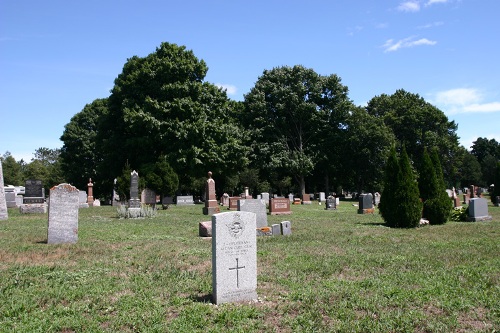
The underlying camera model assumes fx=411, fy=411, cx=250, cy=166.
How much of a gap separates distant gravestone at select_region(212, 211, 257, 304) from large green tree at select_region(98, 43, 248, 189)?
25.9 metres

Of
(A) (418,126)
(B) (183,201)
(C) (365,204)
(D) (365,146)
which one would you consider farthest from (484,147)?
(C) (365,204)

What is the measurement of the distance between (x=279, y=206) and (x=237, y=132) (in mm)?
14963

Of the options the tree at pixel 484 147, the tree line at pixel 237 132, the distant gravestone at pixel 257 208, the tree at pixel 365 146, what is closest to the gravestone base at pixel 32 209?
the tree line at pixel 237 132

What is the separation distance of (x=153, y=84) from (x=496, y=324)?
31489 millimetres

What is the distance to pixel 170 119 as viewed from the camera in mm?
32500

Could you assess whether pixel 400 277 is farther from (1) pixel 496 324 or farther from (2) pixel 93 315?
(2) pixel 93 315

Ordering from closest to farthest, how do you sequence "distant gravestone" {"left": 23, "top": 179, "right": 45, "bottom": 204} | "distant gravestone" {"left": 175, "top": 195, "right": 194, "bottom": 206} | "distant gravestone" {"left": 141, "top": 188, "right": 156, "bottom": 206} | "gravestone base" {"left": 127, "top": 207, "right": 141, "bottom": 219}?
"gravestone base" {"left": 127, "top": 207, "right": 141, "bottom": 219} < "distant gravestone" {"left": 23, "top": 179, "right": 45, "bottom": 204} < "distant gravestone" {"left": 141, "top": 188, "right": 156, "bottom": 206} < "distant gravestone" {"left": 175, "top": 195, "right": 194, "bottom": 206}

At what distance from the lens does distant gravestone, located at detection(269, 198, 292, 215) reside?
23658 millimetres

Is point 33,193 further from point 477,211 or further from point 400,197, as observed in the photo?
point 477,211

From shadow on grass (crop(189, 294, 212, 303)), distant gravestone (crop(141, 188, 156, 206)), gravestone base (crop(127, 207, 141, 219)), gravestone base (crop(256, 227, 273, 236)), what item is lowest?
shadow on grass (crop(189, 294, 212, 303))

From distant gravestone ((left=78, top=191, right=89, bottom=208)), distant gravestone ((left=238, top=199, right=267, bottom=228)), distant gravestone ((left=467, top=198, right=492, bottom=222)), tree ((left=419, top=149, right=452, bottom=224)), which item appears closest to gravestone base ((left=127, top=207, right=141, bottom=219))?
distant gravestone ((left=238, top=199, right=267, bottom=228))

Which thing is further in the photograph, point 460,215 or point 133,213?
point 133,213

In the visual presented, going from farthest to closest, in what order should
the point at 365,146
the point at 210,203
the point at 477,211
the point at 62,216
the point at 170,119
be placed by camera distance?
the point at 365,146 < the point at 170,119 < the point at 210,203 < the point at 477,211 < the point at 62,216

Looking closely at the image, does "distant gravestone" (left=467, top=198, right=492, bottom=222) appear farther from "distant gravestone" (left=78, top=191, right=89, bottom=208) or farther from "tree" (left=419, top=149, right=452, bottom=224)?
"distant gravestone" (left=78, top=191, right=89, bottom=208)
